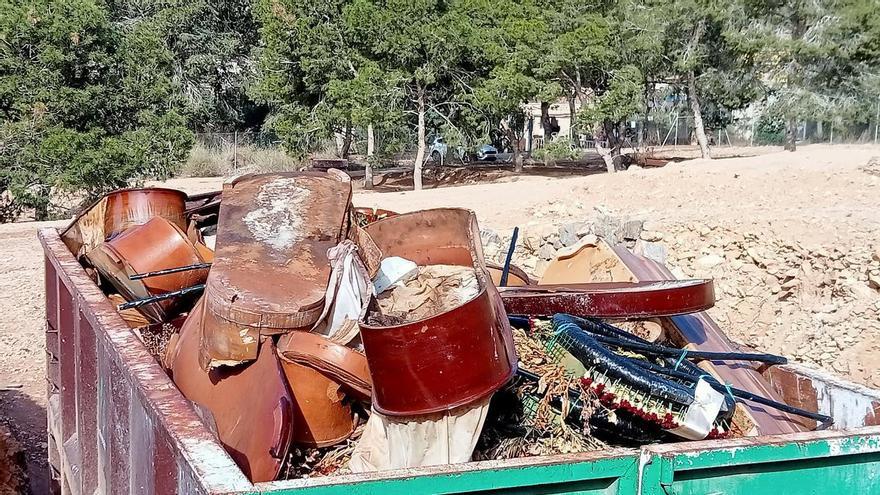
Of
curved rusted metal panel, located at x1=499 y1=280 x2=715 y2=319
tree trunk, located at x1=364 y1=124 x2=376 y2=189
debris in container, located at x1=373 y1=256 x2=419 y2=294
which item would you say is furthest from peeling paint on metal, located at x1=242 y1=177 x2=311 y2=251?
tree trunk, located at x1=364 y1=124 x2=376 y2=189

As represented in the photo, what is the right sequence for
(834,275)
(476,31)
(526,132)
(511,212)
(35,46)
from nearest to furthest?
(834,275) → (511,212) → (35,46) → (476,31) → (526,132)

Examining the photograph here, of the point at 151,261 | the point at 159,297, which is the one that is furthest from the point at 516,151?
the point at 159,297

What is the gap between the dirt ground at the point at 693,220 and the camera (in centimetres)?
718

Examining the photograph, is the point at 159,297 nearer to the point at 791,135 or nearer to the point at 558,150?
the point at 558,150

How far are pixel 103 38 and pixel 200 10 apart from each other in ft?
40.7

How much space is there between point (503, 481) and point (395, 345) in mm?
Result: 461

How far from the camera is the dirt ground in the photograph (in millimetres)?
7176

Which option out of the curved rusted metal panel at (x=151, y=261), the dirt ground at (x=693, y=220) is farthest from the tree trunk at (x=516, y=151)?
the curved rusted metal panel at (x=151, y=261)

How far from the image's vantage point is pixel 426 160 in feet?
97.4

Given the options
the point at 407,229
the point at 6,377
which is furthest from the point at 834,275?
the point at 6,377

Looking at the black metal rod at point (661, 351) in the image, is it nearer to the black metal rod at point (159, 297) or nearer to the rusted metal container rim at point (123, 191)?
the black metal rod at point (159, 297)

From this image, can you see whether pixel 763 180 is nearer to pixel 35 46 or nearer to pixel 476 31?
pixel 476 31

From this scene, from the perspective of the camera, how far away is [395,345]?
228 centimetres

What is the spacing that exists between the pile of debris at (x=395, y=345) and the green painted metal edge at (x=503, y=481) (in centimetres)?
33
